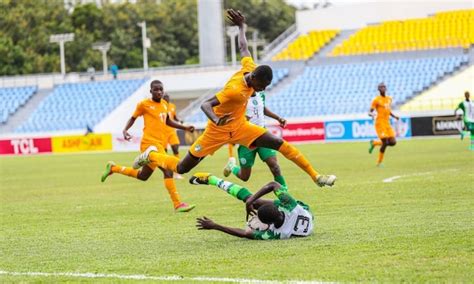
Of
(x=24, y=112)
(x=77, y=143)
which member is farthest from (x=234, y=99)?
(x=24, y=112)

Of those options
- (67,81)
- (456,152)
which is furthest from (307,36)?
(456,152)

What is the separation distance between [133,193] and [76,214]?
4.71 meters

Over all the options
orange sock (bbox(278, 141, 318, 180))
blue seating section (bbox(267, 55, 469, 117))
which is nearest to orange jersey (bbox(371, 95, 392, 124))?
orange sock (bbox(278, 141, 318, 180))

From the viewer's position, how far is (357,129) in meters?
46.7

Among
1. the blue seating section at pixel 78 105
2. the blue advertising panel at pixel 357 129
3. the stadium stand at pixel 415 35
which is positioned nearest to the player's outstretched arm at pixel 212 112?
the blue advertising panel at pixel 357 129

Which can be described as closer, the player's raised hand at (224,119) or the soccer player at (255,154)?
the player's raised hand at (224,119)

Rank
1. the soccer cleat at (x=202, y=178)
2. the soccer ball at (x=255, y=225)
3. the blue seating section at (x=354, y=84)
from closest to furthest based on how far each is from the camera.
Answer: the soccer ball at (x=255, y=225) → the soccer cleat at (x=202, y=178) → the blue seating section at (x=354, y=84)

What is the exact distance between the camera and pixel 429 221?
490 inches

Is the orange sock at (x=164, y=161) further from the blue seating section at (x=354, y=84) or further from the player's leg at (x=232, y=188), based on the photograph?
the blue seating section at (x=354, y=84)

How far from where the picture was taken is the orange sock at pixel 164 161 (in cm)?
1386

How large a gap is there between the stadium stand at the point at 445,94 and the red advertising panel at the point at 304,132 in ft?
18.0

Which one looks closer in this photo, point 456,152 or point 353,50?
point 456,152

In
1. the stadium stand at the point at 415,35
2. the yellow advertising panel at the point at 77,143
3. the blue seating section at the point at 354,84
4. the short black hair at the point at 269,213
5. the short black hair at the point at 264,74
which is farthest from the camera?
the stadium stand at the point at 415,35

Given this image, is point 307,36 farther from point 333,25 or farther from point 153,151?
point 153,151
